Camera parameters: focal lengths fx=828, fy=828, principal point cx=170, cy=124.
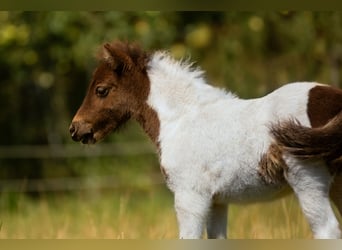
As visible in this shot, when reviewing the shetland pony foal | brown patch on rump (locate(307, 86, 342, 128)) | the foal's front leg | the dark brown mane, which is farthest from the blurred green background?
the foal's front leg

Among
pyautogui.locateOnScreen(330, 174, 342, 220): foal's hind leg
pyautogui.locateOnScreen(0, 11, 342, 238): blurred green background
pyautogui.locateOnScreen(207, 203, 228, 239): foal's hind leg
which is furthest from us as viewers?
pyautogui.locateOnScreen(0, 11, 342, 238): blurred green background

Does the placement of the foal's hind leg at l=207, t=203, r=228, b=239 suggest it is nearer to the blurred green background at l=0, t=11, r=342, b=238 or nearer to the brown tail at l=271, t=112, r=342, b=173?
the brown tail at l=271, t=112, r=342, b=173

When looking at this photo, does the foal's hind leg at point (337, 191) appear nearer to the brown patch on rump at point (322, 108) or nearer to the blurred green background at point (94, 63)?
the brown patch on rump at point (322, 108)

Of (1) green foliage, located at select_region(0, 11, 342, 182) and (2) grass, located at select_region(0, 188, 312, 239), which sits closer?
(2) grass, located at select_region(0, 188, 312, 239)

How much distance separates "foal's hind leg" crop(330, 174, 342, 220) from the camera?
5.07 metres

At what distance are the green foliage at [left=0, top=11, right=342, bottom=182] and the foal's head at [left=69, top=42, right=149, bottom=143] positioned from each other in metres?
6.24

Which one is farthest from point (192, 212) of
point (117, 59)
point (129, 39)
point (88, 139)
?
point (129, 39)

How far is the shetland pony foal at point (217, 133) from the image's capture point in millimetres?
4867

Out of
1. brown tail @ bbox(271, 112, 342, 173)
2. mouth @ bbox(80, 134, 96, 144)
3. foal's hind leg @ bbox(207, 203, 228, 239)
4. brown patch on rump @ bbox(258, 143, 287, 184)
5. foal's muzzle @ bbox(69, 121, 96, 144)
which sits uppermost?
foal's muzzle @ bbox(69, 121, 96, 144)

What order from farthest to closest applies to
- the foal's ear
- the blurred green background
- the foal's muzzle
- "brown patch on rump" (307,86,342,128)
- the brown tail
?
the blurred green background → the foal's muzzle → the foal's ear → "brown patch on rump" (307,86,342,128) → the brown tail

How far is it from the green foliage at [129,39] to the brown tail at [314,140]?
22.7 ft

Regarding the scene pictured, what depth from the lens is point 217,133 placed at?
204 inches

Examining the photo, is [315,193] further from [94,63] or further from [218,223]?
[94,63]

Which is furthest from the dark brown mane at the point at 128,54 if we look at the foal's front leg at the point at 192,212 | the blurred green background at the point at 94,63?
the blurred green background at the point at 94,63
